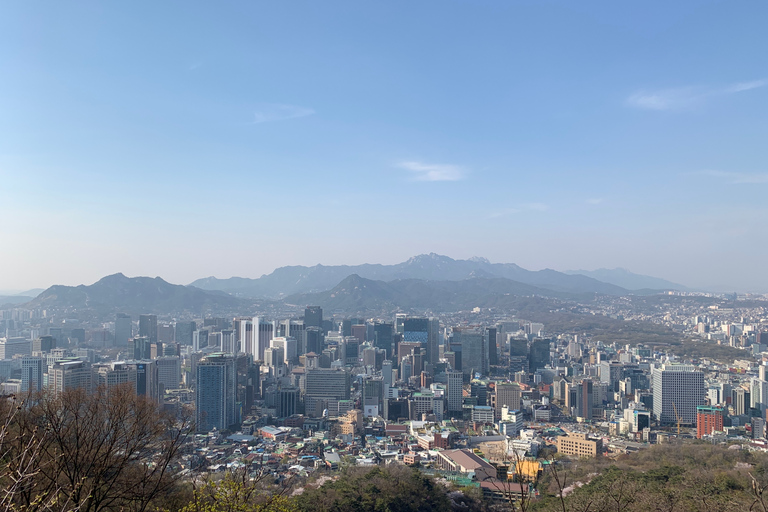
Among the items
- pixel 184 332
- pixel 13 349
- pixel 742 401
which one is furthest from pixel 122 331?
pixel 742 401

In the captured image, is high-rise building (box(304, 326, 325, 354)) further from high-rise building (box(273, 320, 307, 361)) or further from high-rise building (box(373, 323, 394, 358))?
high-rise building (box(373, 323, 394, 358))

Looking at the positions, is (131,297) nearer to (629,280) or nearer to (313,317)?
(313,317)

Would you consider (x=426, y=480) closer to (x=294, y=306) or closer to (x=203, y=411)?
(x=203, y=411)

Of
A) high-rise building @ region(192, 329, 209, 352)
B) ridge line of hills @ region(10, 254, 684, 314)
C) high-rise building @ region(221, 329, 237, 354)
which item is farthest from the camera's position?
ridge line of hills @ region(10, 254, 684, 314)

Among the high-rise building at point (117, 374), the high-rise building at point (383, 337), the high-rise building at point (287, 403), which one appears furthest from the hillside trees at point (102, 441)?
the high-rise building at point (383, 337)

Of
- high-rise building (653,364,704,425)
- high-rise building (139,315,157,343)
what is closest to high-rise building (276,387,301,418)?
high-rise building (653,364,704,425)

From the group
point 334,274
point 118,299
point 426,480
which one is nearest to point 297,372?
point 426,480
